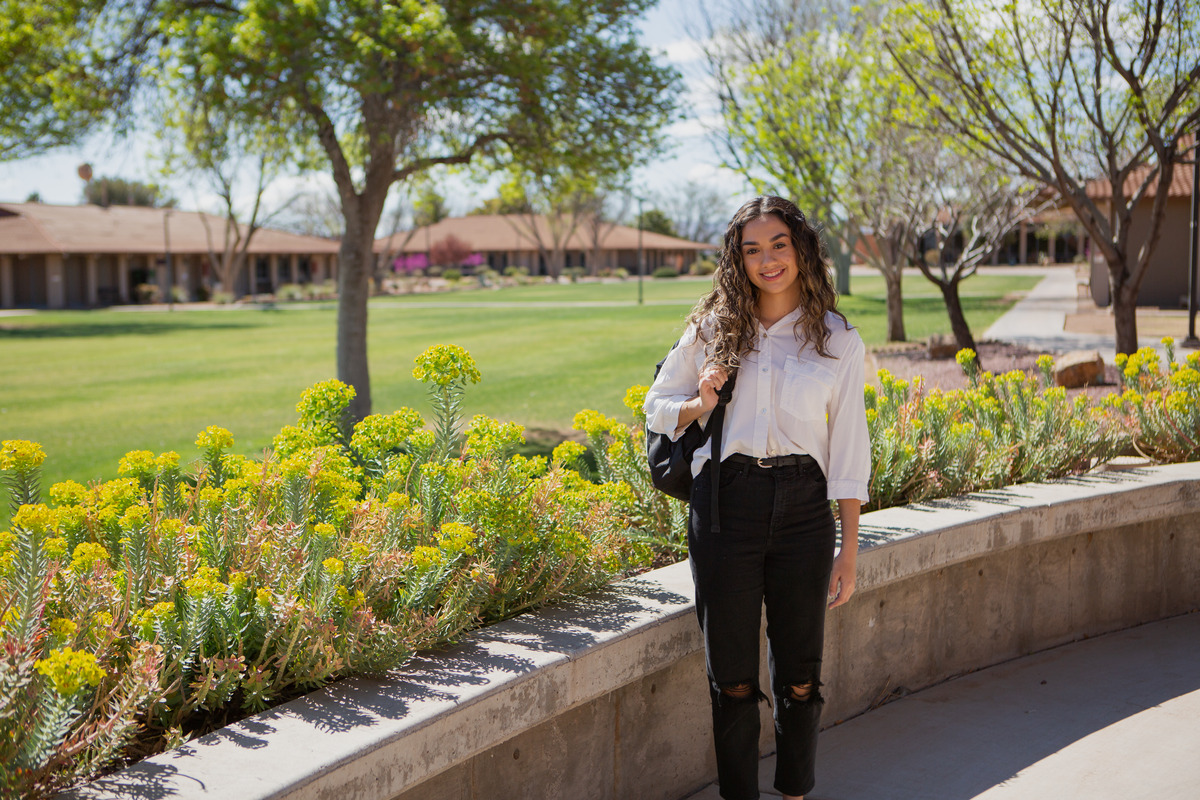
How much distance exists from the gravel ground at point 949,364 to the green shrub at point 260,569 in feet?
28.9

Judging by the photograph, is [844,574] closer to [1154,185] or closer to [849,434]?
[849,434]

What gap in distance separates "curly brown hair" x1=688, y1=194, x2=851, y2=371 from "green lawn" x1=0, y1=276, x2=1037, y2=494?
2.20ft

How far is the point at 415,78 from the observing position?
10984 mm

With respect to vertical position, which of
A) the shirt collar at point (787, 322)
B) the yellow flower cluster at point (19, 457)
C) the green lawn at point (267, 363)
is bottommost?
the green lawn at point (267, 363)

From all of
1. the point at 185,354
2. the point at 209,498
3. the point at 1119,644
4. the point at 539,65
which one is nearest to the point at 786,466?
the point at 209,498

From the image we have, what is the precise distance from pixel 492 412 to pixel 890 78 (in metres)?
6.70

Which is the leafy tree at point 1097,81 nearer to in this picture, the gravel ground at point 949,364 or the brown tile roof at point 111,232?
the gravel ground at point 949,364

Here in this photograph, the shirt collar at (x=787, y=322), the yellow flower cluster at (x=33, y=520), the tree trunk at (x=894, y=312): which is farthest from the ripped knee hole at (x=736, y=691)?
the tree trunk at (x=894, y=312)

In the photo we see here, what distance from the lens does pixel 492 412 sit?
14492 millimetres

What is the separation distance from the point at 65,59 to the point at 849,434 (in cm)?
1094

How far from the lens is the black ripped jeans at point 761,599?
9.68ft

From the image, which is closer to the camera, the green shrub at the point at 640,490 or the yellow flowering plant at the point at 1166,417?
the green shrub at the point at 640,490

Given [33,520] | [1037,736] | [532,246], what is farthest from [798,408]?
[532,246]

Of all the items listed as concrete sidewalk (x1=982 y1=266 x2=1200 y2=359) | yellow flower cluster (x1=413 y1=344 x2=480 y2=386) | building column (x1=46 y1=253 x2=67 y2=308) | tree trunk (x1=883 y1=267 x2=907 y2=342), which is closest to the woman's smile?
yellow flower cluster (x1=413 y1=344 x2=480 y2=386)
